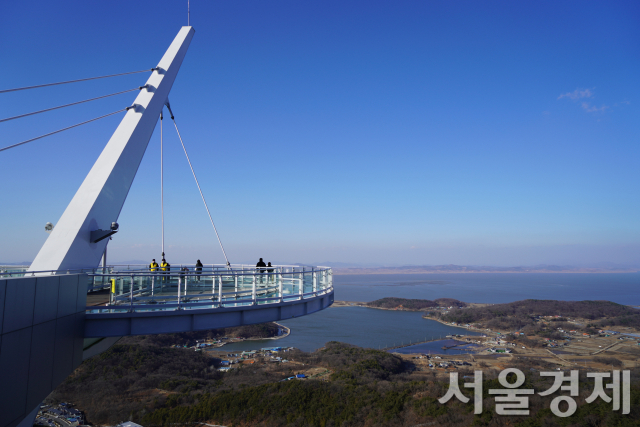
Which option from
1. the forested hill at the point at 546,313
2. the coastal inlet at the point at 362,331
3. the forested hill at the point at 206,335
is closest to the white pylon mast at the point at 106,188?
the coastal inlet at the point at 362,331

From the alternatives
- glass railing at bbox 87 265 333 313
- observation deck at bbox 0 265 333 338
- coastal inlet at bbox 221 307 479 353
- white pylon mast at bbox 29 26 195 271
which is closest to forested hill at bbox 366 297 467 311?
coastal inlet at bbox 221 307 479 353

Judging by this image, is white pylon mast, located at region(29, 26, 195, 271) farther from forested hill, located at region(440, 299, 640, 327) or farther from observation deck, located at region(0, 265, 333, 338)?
forested hill, located at region(440, 299, 640, 327)

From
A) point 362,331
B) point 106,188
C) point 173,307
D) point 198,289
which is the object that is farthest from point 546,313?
point 106,188

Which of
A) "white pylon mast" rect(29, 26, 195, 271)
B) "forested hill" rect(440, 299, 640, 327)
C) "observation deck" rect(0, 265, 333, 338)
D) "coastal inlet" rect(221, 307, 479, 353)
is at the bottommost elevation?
"coastal inlet" rect(221, 307, 479, 353)

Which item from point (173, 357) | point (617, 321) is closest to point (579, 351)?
point (617, 321)

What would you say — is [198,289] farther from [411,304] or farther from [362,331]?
[411,304]

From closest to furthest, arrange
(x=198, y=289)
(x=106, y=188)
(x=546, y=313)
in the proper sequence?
(x=106, y=188) < (x=198, y=289) < (x=546, y=313)

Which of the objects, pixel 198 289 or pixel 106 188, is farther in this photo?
pixel 198 289

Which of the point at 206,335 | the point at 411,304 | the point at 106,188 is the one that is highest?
the point at 106,188

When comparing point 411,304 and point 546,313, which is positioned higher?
point 546,313
